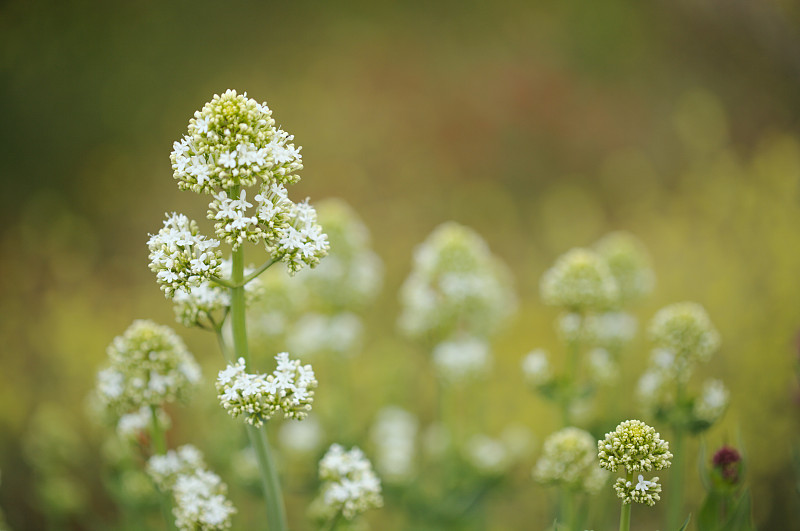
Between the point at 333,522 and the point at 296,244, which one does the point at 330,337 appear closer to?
the point at 333,522

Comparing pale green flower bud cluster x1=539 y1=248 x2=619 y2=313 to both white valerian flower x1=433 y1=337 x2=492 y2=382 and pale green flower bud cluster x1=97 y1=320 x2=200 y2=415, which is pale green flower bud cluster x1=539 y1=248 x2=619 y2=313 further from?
pale green flower bud cluster x1=97 y1=320 x2=200 y2=415

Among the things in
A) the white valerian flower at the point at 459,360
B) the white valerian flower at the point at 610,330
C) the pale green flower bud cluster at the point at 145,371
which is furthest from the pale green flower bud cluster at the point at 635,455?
the white valerian flower at the point at 459,360

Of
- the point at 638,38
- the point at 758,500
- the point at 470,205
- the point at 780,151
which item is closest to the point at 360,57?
the point at 470,205

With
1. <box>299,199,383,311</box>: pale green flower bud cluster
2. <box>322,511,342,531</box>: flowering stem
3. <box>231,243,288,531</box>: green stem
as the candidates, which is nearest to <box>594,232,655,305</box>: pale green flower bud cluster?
<box>299,199,383,311</box>: pale green flower bud cluster

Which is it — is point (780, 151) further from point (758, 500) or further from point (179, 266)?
point (179, 266)

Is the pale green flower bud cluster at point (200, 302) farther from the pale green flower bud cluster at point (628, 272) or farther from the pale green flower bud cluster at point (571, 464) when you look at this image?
the pale green flower bud cluster at point (628, 272)

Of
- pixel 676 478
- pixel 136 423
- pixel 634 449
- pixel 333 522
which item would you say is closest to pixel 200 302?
pixel 136 423
